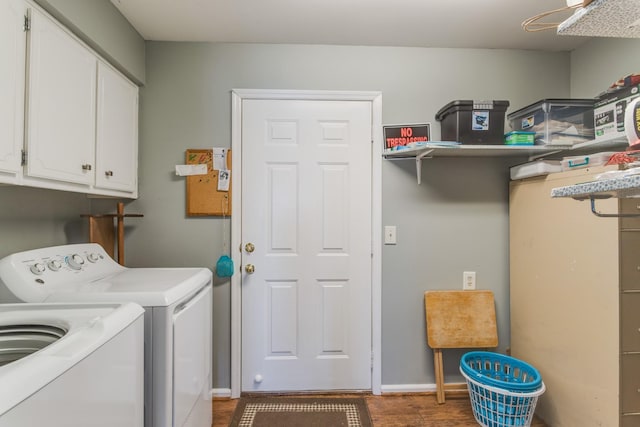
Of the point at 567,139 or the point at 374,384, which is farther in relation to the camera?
the point at 374,384

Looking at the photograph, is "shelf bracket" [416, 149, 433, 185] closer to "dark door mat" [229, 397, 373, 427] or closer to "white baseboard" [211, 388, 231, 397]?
"dark door mat" [229, 397, 373, 427]

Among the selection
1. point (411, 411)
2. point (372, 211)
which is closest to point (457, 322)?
point (411, 411)

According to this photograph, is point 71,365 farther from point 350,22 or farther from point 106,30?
point 350,22

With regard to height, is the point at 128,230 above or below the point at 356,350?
above

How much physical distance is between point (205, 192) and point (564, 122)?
2218 millimetres

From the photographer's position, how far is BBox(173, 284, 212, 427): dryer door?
1300 mm

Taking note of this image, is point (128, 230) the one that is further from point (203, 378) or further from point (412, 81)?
point (412, 81)

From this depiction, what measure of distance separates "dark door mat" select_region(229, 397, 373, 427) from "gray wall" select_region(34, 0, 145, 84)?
6.99ft

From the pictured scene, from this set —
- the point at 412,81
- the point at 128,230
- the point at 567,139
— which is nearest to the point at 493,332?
the point at 567,139

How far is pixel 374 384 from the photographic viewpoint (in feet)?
7.09

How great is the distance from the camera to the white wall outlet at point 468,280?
7.24 ft

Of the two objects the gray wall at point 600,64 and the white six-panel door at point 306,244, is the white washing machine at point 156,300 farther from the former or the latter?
the gray wall at point 600,64

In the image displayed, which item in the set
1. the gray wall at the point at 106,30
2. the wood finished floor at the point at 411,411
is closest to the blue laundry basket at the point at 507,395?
the wood finished floor at the point at 411,411

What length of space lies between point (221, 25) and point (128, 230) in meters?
1.40
